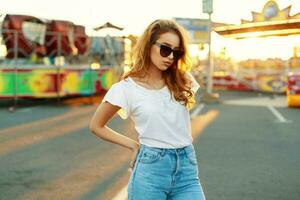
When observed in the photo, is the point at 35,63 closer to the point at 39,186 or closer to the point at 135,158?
the point at 39,186

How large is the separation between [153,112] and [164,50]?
0.33m

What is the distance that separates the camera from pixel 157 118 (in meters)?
2.70

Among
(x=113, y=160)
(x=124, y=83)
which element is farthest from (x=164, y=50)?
(x=113, y=160)

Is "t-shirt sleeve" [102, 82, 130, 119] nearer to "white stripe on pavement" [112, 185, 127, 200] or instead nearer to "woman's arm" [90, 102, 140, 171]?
"woman's arm" [90, 102, 140, 171]

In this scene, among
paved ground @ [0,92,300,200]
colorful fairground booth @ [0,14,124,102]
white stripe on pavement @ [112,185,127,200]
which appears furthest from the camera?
colorful fairground booth @ [0,14,124,102]

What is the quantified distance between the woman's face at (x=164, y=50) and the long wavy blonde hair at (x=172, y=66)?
21 millimetres

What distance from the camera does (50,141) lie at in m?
9.05

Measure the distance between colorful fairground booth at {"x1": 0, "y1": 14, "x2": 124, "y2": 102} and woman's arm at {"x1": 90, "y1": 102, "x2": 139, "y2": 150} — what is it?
532 inches

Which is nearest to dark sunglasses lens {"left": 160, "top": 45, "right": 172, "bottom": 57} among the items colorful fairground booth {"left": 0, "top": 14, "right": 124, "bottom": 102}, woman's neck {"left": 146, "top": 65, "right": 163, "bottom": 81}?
woman's neck {"left": 146, "top": 65, "right": 163, "bottom": 81}

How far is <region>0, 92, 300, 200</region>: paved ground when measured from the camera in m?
5.61

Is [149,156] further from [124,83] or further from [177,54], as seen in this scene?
[177,54]

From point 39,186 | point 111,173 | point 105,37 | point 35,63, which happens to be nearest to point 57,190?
point 39,186

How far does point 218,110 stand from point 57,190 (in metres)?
10.9

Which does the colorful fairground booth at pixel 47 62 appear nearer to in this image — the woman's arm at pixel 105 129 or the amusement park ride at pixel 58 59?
the amusement park ride at pixel 58 59
